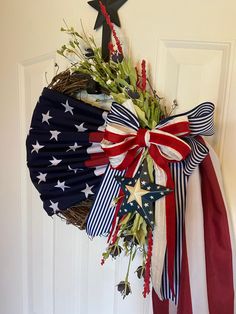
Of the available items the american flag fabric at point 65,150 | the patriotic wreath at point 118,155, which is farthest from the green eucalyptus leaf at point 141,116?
the american flag fabric at point 65,150

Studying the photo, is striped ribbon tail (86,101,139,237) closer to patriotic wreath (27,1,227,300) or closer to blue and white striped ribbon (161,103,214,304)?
patriotic wreath (27,1,227,300)

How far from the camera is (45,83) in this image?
0.87 meters

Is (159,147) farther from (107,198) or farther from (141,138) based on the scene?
(107,198)

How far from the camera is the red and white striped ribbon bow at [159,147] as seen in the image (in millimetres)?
553

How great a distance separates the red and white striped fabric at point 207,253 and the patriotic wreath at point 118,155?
2 cm

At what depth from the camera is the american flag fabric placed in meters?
0.68

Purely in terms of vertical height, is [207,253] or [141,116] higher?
[141,116]

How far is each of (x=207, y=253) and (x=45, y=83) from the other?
0.62m

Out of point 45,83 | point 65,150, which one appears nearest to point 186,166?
point 65,150

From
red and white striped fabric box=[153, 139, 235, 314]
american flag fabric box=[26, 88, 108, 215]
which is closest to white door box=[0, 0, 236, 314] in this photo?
red and white striped fabric box=[153, 139, 235, 314]

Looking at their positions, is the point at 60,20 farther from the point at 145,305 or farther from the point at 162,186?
the point at 145,305

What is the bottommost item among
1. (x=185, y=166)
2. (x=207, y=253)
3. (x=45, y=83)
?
(x=207, y=253)
